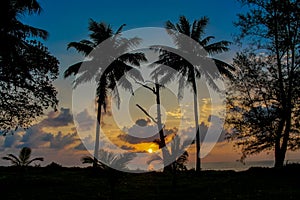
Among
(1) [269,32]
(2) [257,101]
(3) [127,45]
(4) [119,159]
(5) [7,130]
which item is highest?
(3) [127,45]

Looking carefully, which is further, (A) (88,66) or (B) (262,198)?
(A) (88,66)

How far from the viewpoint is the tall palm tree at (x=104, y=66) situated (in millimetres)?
40438

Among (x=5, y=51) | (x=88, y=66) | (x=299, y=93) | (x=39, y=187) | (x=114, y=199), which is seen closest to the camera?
(x=114, y=199)

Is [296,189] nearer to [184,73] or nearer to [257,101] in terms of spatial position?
[257,101]

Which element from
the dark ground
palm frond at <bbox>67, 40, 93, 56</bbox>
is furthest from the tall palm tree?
the dark ground

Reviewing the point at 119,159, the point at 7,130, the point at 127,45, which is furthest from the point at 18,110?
the point at 127,45

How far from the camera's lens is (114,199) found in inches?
899

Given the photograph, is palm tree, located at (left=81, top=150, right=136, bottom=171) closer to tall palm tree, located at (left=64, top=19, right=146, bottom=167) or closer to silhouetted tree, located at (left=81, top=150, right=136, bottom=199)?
silhouetted tree, located at (left=81, top=150, right=136, bottom=199)

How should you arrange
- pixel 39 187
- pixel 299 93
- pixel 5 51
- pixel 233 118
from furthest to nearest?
pixel 233 118 → pixel 39 187 → pixel 299 93 → pixel 5 51

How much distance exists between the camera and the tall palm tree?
40.4 metres

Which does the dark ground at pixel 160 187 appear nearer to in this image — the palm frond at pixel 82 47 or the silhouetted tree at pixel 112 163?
the silhouetted tree at pixel 112 163

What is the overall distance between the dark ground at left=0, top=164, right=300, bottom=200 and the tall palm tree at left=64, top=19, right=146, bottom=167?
1022cm

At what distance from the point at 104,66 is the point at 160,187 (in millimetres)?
16641

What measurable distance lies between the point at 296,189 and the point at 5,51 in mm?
19584
